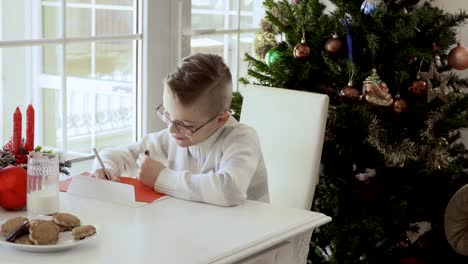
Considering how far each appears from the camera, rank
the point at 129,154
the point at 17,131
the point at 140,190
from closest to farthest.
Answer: the point at 17,131, the point at 140,190, the point at 129,154

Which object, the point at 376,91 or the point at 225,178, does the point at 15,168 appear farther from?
the point at 376,91

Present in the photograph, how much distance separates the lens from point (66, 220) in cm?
167

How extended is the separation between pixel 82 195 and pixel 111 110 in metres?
0.91

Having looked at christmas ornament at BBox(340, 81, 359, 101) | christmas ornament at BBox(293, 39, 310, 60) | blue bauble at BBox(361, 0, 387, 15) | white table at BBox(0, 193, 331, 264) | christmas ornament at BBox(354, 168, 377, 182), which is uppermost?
blue bauble at BBox(361, 0, 387, 15)

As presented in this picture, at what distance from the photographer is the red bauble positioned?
5.90 feet

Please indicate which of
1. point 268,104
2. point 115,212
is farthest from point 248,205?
point 268,104

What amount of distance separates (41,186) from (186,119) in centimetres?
47

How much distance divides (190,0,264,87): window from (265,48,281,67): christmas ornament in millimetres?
308

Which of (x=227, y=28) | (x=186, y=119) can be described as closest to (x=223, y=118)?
(x=186, y=119)

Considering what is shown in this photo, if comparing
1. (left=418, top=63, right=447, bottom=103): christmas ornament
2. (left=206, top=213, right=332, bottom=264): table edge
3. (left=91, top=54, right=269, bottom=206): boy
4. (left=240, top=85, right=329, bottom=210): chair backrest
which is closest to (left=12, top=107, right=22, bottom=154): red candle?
(left=91, top=54, right=269, bottom=206): boy

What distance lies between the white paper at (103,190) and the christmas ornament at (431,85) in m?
1.21

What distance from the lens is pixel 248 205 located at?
1.96 m

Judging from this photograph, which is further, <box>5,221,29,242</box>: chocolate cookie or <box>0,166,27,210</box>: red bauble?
<box>0,166,27,210</box>: red bauble

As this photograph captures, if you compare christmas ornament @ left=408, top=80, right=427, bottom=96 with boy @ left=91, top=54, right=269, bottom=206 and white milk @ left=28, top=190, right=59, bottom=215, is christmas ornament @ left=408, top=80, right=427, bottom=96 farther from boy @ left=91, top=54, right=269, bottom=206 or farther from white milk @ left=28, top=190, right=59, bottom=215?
white milk @ left=28, top=190, right=59, bottom=215
